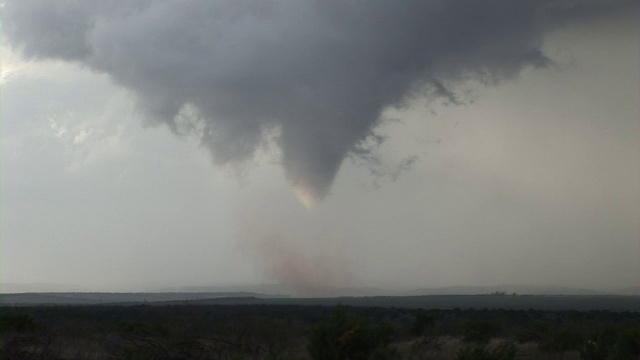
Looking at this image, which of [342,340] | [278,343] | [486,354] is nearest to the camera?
[486,354]

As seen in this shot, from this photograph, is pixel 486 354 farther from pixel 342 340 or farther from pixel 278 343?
pixel 278 343

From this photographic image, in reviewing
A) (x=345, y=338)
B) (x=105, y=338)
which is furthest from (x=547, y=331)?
(x=105, y=338)

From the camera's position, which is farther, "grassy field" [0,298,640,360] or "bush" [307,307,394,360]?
"grassy field" [0,298,640,360]

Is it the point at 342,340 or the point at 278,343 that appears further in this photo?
the point at 278,343

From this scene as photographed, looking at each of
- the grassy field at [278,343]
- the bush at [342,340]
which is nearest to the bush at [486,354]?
the grassy field at [278,343]

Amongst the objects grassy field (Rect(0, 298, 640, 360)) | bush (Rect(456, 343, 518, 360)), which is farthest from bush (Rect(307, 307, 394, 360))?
bush (Rect(456, 343, 518, 360))

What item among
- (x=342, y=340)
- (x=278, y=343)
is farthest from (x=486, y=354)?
(x=278, y=343)

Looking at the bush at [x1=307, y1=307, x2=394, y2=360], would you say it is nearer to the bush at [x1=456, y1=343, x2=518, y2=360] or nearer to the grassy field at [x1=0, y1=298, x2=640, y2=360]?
the grassy field at [x1=0, y1=298, x2=640, y2=360]

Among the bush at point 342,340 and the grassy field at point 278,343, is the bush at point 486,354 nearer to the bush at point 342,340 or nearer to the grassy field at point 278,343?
the grassy field at point 278,343

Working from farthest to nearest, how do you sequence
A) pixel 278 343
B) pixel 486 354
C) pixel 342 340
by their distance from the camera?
pixel 278 343, pixel 342 340, pixel 486 354

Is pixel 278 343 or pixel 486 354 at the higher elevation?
pixel 278 343

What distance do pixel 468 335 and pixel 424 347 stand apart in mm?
5242

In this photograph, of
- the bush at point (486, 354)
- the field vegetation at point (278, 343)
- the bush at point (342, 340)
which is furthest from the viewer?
the field vegetation at point (278, 343)

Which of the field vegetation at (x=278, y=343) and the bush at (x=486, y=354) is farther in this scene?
the field vegetation at (x=278, y=343)
